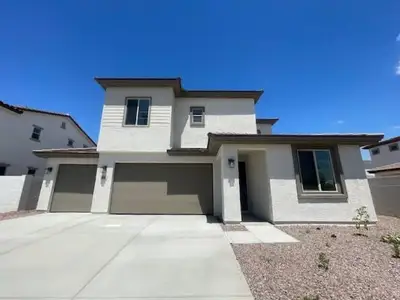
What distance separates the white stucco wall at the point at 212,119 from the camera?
11312 millimetres

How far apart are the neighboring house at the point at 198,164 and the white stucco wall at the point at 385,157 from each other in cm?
1587

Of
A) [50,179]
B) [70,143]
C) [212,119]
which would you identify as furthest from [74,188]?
[70,143]

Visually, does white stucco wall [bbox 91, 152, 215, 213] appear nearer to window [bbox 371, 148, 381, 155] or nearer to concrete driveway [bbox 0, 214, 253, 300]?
concrete driveway [bbox 0, 214, 253, 300]

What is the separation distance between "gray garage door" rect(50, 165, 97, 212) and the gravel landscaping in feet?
29.0

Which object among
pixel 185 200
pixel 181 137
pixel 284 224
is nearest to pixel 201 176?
pixel 185 200

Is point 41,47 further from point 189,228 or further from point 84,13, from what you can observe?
point 189,228

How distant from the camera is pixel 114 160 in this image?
10.0 metres

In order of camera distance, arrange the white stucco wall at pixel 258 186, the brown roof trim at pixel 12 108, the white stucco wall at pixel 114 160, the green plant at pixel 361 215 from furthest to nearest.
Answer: the brown roof trim at pixel 12 108 < the white stucco wall at pixel 114 160 < the white stucco wall at pixel 258 186 < the green plant at pixel 361 215

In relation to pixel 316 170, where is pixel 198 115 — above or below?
above

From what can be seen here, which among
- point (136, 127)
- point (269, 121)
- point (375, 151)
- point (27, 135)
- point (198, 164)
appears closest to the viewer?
point (198, 164)

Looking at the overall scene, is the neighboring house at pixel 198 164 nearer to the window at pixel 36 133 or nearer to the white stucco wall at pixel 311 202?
the white stucco wall at pixel 311 202

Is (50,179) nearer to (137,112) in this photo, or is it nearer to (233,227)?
(137,112)

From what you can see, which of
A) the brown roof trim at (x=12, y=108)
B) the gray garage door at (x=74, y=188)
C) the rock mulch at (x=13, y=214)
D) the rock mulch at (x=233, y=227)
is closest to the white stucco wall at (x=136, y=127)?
the gray garage door at (x=74, y=188)

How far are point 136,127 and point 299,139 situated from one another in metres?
8.06
